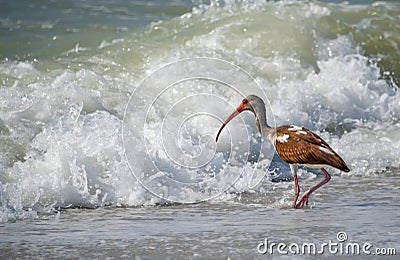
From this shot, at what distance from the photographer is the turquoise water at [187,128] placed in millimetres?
6750

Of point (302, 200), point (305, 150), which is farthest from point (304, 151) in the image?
point (302, 200)

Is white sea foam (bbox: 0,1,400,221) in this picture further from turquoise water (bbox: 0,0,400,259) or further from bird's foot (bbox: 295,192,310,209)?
bird's foot (bbox: 295,192,310,209)

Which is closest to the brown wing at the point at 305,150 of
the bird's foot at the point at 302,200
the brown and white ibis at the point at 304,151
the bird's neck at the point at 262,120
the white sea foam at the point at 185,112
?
the brown and white ibis at the point at 304,151

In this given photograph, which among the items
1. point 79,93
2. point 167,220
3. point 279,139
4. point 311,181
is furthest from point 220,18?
point 167,220

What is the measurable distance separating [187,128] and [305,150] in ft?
7.24

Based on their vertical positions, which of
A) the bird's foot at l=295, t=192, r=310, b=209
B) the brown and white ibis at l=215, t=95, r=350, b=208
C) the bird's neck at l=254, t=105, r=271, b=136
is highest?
the bird's neck at l=254, t=105, r=271, b=136

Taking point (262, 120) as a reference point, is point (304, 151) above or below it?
below

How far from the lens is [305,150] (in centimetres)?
755

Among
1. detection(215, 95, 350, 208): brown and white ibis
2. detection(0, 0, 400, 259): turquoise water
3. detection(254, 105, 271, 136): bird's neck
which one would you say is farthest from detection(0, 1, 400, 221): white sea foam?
detection(215, 95, 350, 208): brown and white ibis

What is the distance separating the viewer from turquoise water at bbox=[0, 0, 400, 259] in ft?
22.1

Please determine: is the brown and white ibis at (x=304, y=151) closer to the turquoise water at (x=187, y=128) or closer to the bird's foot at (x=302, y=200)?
the bird's foot at (x=302, y=200)

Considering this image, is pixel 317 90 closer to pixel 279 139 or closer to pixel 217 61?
pixel 217 61

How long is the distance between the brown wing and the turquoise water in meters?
0.43

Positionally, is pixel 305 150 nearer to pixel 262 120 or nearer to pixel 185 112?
pixel 262 120
